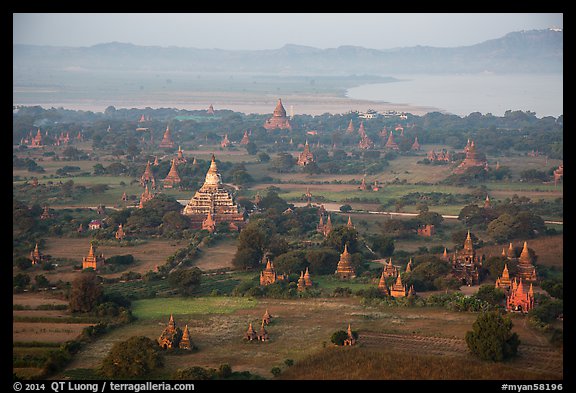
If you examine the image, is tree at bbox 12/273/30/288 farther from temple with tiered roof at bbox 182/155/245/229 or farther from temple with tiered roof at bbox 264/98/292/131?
temple with tiered roof at bbox 264/98/292/131

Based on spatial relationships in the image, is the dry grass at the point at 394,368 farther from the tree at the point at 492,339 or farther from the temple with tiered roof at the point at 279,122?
the temple with tiered roof at the point at 279,122

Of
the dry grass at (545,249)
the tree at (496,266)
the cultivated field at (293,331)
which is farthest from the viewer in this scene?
the dry grass at (545,249)

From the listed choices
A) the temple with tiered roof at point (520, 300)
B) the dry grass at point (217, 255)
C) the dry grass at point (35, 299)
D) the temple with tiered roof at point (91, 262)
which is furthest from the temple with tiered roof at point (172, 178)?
the temple with tiered roof at point (520, 300)

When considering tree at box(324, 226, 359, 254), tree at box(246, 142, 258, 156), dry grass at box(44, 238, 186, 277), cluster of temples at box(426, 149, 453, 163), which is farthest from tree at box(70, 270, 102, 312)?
tree at box(246, 142, 258, 156)

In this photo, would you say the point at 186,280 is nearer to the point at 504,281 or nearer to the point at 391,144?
the point at 504,281

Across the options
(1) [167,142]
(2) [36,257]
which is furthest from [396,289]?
(1) [167,142]
